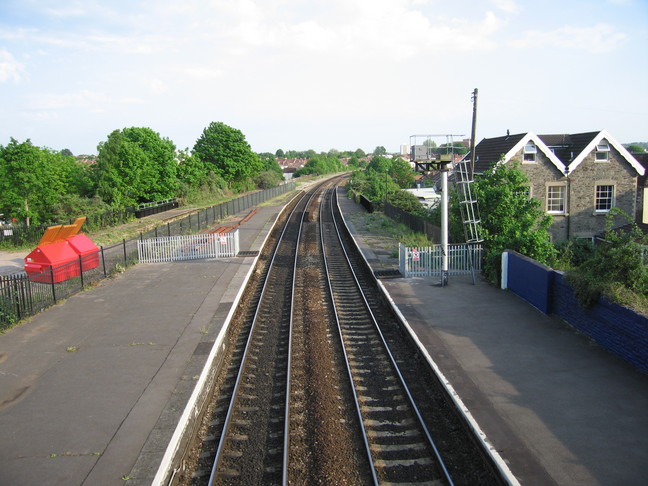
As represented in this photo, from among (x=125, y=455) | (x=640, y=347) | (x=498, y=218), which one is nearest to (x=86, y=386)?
(x=125, y=455)

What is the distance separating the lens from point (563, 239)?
26781 millimetres

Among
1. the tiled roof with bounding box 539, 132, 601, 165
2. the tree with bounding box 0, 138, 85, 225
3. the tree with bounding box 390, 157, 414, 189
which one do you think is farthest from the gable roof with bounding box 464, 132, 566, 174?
the tree with bounding box 390, 157, 414, 189

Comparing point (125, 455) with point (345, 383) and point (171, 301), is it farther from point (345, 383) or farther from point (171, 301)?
point (171, 301)

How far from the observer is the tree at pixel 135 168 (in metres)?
44.6

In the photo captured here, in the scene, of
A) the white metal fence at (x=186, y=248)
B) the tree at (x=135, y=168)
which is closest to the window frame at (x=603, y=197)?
the white metal fence at (x=186, y=248)

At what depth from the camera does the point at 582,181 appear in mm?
26922

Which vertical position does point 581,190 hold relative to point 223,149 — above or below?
below

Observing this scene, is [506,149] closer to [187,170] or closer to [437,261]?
[437,261]

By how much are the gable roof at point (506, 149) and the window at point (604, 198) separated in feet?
7.80

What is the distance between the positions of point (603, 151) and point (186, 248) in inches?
876

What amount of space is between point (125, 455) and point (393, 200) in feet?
128

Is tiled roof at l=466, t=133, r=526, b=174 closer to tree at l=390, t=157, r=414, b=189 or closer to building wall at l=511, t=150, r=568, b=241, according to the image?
building wall at l=511, t=150, r=568, b=241

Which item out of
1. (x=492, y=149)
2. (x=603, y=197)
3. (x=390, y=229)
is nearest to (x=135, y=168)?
(x=390, y=229)

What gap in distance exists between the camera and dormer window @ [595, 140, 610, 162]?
26.5 metres
